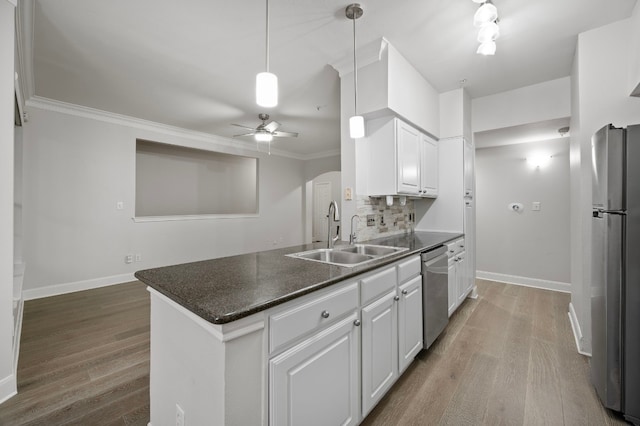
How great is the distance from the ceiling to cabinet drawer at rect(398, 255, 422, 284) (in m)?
1.84

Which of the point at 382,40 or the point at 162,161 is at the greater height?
the point at 382,40

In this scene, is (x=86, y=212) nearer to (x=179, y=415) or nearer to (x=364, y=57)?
(x=179, y=415)

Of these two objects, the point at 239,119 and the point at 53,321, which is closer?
the point at 53,321

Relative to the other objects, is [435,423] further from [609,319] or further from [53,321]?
[53,321]

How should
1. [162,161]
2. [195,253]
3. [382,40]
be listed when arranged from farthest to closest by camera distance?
[162,161]
[195,253]
[382,40]

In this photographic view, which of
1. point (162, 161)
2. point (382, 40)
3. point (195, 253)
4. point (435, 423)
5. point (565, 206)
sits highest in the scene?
point (382, 40)

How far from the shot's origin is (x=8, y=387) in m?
1.78

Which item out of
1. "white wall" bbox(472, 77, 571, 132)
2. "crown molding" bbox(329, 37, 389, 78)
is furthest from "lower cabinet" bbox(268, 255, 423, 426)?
"white wall" bbox(472, 77, 571, 132)

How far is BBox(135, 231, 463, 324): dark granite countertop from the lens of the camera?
963 millimetres

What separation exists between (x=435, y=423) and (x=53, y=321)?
12.4ft

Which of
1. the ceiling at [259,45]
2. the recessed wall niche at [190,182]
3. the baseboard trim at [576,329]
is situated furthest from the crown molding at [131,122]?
the baseboard trim at [576,329]

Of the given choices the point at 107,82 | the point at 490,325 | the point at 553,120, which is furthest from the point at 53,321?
the point at 553,120

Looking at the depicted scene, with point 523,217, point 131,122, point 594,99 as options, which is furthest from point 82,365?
point 523,217

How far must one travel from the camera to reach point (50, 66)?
9.22 ft
